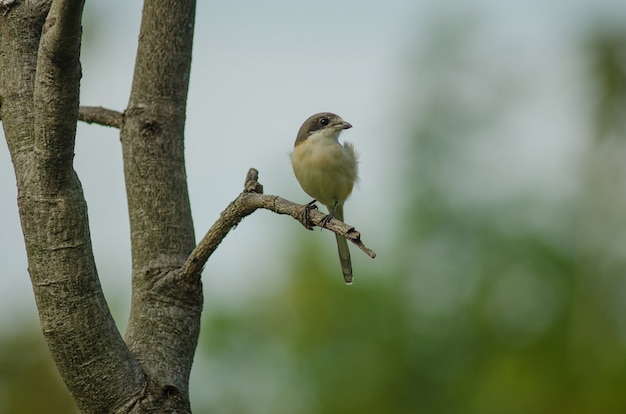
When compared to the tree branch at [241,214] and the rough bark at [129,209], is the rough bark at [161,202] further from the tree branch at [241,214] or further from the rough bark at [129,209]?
the tree branch at [241,214]

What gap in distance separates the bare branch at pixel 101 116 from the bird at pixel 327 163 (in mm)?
2237

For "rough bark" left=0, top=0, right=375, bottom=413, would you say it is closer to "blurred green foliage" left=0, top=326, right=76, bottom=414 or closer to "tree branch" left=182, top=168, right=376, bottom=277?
"tree branch" left=182, top=168, right=376, bottom=277

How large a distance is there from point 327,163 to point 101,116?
234 centimetres

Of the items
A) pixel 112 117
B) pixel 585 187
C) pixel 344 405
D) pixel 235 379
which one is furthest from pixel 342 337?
pixel 112 117

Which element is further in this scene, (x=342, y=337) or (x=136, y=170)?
(x=342, y=337)

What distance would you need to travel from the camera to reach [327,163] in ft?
23.4

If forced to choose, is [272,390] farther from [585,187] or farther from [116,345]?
[116,345]

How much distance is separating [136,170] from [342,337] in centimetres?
1504

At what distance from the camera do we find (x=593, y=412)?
20562mm

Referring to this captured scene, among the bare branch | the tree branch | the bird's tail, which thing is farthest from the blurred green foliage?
the tree branch

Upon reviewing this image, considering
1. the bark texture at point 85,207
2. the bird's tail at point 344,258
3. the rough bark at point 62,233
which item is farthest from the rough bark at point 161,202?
the bird's tail at point 344,258

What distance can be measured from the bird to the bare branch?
2.24 m

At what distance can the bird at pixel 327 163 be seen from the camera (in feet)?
23.5

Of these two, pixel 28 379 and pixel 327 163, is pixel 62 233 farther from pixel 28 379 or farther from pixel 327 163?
pixel 28 379
